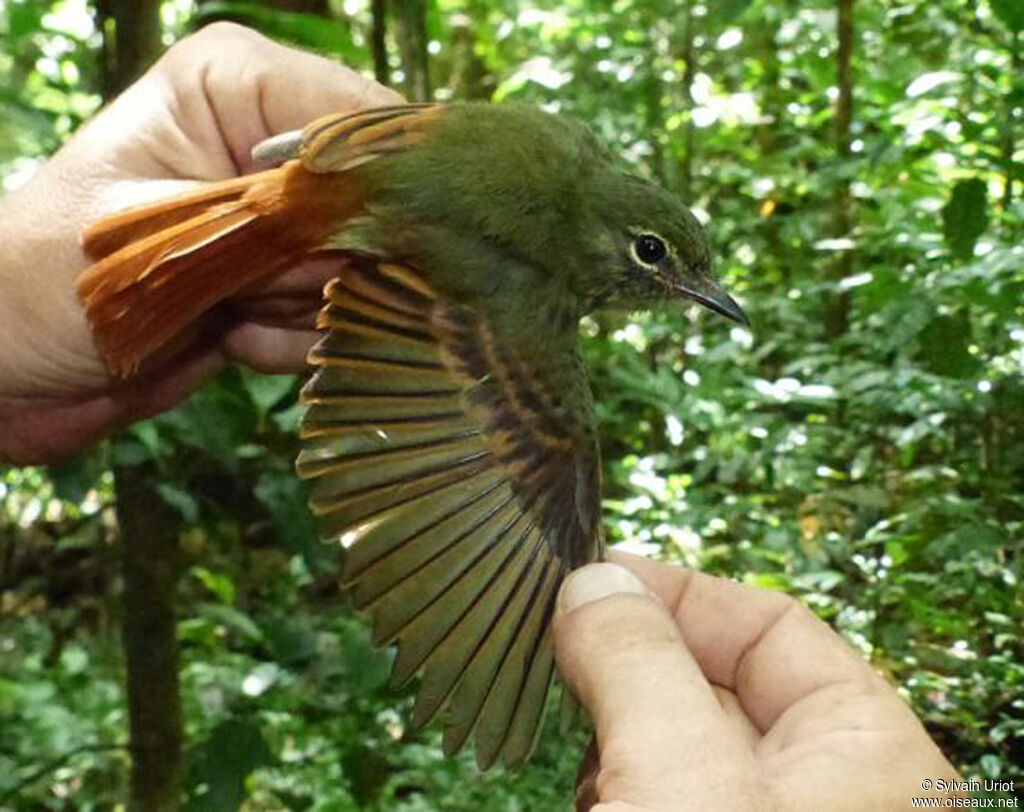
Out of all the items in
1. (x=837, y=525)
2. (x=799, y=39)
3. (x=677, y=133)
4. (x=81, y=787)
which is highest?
(x=799, y=39)

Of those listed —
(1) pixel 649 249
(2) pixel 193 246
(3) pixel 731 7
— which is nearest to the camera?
(2) pixel 193 246

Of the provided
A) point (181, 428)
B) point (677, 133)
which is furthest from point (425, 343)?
point (677, 133)

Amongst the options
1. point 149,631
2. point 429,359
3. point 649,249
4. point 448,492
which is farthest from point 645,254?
point 149,631

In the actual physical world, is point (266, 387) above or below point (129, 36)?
below

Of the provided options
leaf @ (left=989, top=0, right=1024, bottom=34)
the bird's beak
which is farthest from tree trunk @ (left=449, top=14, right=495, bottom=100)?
the bird's beak

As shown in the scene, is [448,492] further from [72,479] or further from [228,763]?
[72,479]

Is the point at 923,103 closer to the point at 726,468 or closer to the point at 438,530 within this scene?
the point at 726,468
